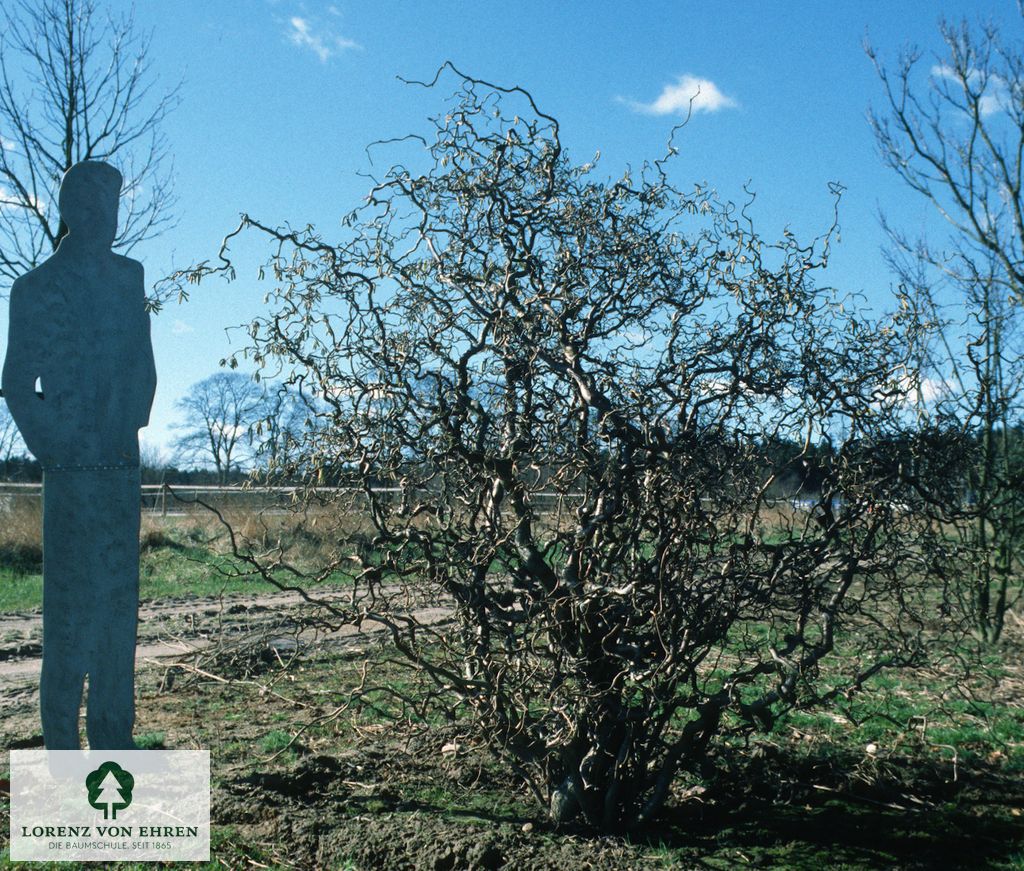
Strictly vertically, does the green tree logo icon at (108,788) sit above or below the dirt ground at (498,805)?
above

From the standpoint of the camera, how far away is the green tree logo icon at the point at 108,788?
452 centimetres

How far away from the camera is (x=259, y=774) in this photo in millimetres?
5176

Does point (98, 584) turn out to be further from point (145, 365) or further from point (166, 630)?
point (166, 630)

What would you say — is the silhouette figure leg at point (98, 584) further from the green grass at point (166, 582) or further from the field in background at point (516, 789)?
the green grass at point (166, 582)

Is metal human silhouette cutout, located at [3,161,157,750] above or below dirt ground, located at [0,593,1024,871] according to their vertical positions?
above

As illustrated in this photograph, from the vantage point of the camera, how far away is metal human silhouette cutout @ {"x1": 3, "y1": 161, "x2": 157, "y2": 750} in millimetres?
4383

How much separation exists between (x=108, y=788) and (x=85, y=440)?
169 cm

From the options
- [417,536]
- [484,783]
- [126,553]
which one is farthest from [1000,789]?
[126,553]

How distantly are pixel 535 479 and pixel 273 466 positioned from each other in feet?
4.31

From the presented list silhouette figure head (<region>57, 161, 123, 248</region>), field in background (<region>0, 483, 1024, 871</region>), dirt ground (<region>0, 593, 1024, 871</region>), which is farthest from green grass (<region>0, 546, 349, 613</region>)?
silhouette figure head (<region>57, 161, 123, 248</region>)

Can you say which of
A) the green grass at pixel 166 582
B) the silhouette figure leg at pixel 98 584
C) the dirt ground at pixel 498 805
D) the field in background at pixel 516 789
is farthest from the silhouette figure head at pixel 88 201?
the green grass at pixel 166 582

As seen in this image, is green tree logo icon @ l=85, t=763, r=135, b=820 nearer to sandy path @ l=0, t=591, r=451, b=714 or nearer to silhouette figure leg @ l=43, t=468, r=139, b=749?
silhouette figure leg @ l=43, t=468, r=139, b=749

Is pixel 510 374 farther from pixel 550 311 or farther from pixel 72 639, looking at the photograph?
pixel 72 639

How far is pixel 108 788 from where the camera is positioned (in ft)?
14.9
